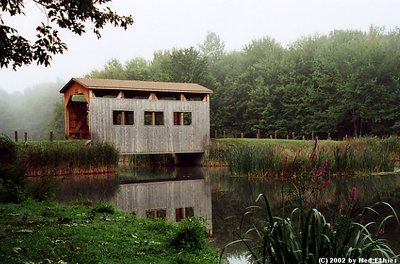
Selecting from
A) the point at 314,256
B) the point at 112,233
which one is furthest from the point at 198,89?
the point at 314,256

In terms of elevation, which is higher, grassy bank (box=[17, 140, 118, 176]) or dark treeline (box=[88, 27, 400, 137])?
dark treeline (box=[88, 27, 400, 137])

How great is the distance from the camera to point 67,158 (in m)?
19.1

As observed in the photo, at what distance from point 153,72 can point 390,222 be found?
4206cm

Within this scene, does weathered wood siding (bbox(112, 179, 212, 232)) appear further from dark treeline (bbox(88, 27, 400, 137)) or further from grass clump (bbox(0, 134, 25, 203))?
dark treeline (bbox(88, 27, 400, 137))

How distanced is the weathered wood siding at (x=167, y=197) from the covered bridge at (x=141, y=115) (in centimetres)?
692

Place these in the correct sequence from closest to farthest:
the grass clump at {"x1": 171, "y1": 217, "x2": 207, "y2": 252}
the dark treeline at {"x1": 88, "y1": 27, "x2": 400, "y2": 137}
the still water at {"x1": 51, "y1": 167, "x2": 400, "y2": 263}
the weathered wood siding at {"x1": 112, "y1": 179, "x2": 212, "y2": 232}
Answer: the grass clump at {"x1": 171, "y1": 217, "x2": 207, "y2": 252} < the still water at {"x1": 51, "y1": 167, "x2": 400, "y2": 263} < the weathered wood siding at {"x1": 112, "y1": 179, "x2": 212, "y2": 232} < the dark treeline at {"x1": 88, "y1": 27, "x2": 400, "y2": 137}

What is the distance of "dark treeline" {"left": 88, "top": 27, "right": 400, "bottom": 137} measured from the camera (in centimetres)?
3200

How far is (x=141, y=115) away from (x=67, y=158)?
18.3ft

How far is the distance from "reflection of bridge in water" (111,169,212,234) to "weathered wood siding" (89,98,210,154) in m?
6.21

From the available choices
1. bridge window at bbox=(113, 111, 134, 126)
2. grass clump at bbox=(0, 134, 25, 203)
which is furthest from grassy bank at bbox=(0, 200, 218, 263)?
bridge window at bbox=(113, 111, 134, 126)

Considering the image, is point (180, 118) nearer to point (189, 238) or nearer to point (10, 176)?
point (10, 176)

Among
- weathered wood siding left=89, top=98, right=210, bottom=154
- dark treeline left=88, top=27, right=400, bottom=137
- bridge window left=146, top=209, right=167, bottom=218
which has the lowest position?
bridge window left=146, top=209, right=167, bottom=218

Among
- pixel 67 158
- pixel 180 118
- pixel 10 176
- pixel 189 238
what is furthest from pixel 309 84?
pixel 189 238

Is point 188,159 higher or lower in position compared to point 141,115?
lower
